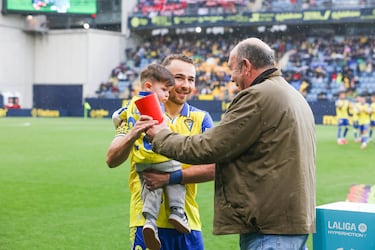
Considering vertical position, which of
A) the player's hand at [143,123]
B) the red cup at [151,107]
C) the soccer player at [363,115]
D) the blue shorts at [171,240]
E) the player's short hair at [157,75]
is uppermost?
the player's short hair at [157,75]

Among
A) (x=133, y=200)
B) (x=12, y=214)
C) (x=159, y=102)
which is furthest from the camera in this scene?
(x=12, y=214)

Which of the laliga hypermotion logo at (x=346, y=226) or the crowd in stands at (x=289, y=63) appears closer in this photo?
the laliga hypermotion logo at (x=346, y=226)

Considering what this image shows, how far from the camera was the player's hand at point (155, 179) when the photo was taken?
168 inches

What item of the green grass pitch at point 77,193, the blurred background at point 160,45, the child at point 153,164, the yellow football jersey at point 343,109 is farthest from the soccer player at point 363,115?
the child at point 153,164

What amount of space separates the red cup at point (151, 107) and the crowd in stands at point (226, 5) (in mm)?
45571

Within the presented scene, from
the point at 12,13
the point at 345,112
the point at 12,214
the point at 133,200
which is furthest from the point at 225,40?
the point at 133,200

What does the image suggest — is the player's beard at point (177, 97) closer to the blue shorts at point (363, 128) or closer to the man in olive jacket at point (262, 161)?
the man in olive jacket at point (262, 161)

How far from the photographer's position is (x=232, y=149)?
359 centimetres

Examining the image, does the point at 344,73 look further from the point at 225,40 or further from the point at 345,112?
the point at 345,112

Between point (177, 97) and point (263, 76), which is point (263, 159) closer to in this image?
point (263, 76)

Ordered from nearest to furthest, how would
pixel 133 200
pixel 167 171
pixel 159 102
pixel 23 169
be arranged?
pixel 159 102
pixel 167 171
pixel 133 200
pixel 23 169

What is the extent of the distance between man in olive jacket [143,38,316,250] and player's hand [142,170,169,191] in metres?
0.60

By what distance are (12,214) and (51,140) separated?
1521cm

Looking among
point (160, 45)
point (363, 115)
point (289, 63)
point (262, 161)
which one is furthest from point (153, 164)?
point (160, 45)
